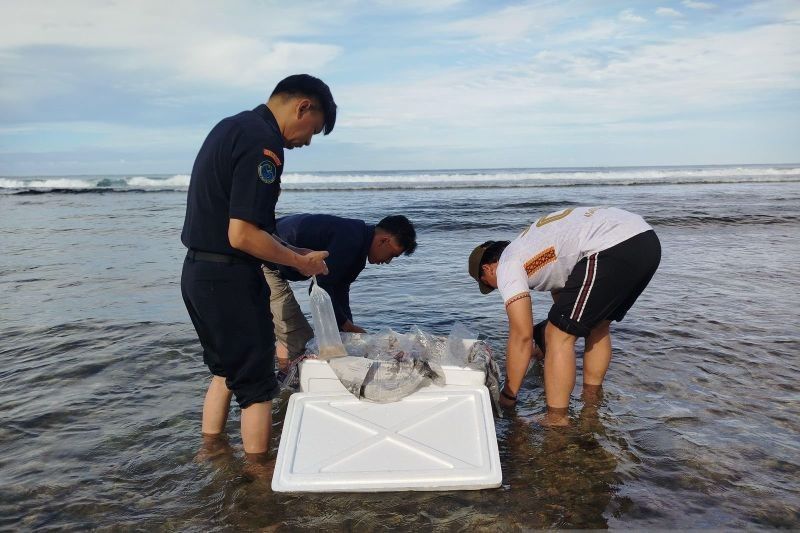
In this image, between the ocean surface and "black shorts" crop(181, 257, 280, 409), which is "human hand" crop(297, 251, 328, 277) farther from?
the ocean surface

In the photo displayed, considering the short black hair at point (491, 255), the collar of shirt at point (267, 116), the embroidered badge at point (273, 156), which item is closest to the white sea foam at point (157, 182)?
the short black hair at point (491, 255)

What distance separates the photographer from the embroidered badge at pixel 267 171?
9.05 ft

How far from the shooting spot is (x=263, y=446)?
3.39m

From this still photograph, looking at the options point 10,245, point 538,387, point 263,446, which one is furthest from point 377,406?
point 10,245

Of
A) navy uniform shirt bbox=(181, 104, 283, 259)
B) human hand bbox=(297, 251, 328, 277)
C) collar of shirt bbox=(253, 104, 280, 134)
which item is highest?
collar of shirt bbox=(253, 104, 280, 134)

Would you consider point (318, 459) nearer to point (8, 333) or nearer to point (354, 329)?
point (354, 329)

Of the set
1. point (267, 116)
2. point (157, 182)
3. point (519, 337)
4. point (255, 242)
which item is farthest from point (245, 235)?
point (157, 182)

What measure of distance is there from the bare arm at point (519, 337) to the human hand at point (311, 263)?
1.27 m

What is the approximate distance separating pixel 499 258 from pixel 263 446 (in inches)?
78.7

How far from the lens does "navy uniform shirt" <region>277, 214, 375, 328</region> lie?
4.50m

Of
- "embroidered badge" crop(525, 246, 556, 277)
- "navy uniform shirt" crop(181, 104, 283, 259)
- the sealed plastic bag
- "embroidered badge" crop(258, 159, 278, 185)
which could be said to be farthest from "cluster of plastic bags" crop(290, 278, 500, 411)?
"embroidered badge" crop(258, 159, 278, 185)

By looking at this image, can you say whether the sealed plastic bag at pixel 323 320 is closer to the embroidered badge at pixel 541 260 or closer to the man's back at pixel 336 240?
the man's back at pixel 336 240

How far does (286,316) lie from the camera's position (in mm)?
5098

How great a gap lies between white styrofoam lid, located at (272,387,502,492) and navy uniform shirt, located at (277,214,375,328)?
4.11ft
